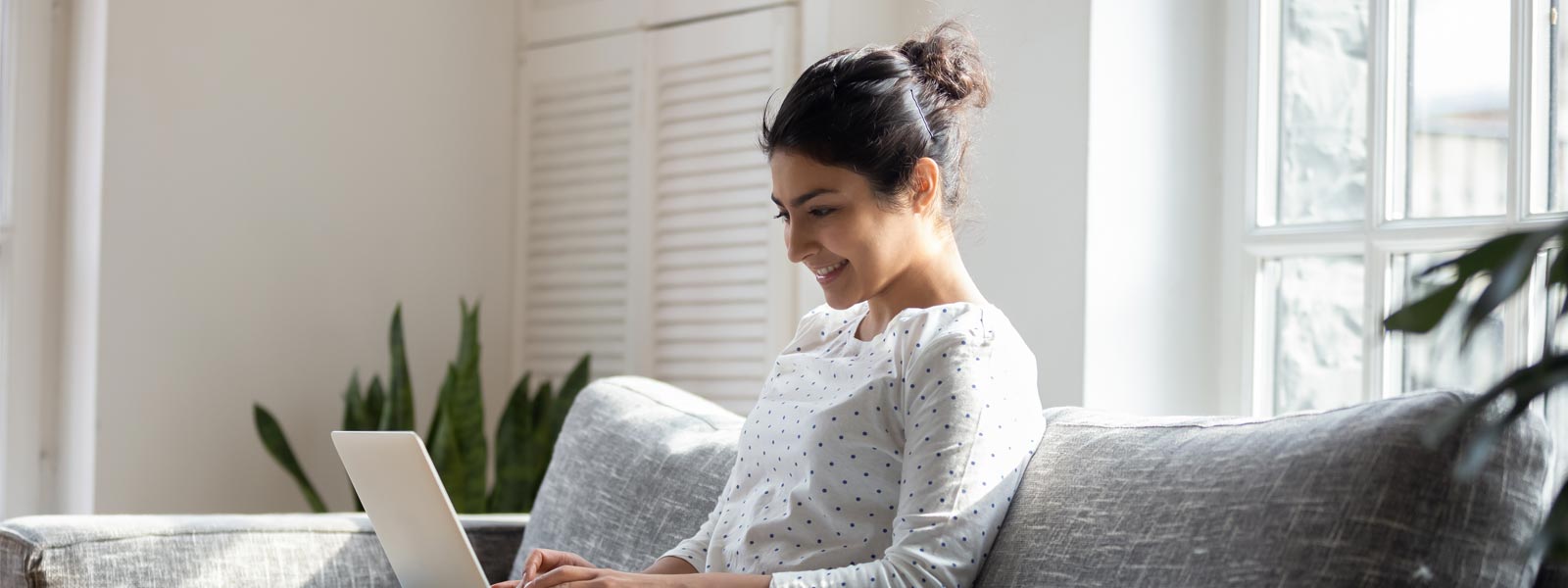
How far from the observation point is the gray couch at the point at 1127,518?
114cm

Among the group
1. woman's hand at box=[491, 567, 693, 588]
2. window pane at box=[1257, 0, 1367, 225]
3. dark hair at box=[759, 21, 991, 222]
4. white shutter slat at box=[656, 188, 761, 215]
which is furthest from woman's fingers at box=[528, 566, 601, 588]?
white shutter slat at box=[656, 188, 761, 215]

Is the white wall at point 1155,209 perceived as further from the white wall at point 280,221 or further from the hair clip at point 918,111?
the white wall at point 280,221

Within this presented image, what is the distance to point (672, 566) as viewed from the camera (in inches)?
68.6

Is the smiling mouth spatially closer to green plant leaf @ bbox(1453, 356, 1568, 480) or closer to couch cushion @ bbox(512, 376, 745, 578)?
couch cushion @ bbox(512, 376, 745, 578)

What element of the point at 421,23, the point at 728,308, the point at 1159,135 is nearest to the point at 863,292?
the point at 1159,135

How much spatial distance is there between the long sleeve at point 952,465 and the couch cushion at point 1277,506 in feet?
0.15

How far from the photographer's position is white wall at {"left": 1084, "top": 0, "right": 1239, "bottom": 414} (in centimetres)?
242

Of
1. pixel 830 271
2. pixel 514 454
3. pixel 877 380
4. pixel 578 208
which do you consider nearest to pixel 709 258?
pixel 578 208

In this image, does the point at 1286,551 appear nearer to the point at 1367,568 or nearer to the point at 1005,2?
the point at 1367,568

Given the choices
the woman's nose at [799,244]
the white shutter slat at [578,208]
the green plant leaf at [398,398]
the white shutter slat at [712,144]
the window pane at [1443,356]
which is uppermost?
the white shutter slat at [712,144]

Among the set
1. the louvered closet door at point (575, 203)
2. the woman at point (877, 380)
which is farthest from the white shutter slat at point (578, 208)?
the woman at point (877, 380)

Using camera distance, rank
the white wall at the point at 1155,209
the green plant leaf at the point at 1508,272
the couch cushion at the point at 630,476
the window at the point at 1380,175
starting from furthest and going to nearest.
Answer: the white wall at the point at 1155,209 → the window at the point at 1380,175 → the couch cushion at the point at 630,476 → the green plant leaf at the point at 1508,272

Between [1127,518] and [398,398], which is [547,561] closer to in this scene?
[1127,518]

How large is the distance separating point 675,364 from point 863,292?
1648 mm
